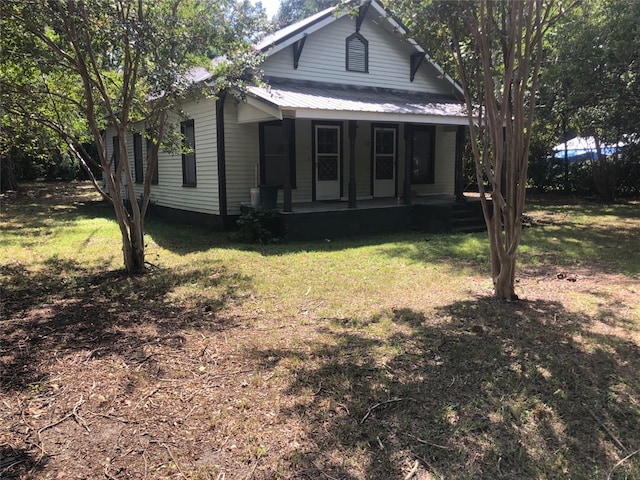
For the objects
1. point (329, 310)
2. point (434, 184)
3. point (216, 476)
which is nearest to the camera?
point (216, 476)

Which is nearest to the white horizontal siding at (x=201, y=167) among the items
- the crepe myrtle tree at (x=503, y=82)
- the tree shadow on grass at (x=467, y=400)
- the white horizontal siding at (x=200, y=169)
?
the white horizontal siding at (x=200, y=169)

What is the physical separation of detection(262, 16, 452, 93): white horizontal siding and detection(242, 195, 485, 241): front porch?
328cm

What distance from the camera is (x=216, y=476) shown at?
8.83ft

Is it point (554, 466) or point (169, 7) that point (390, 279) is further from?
point (169, 7)

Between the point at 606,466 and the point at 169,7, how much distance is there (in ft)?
23.5

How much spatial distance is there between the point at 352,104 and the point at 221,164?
318 cm

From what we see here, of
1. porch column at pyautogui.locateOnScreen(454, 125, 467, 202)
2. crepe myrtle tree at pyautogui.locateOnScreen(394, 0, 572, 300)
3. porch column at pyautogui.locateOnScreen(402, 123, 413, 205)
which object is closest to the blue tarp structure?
porch column at pyautogui.locateOnScreen(454, 125, 467, 202)

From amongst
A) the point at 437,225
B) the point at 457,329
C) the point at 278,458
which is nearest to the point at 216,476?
the point at 278,458

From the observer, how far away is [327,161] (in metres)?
13.1

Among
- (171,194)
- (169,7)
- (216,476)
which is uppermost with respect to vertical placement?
(169,7)

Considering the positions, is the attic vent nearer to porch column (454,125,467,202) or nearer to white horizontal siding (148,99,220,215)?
porch column (454,125,467,202)

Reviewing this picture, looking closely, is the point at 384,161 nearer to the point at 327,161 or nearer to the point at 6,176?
the point at 327,161

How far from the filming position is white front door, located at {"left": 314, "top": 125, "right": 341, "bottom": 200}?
1295cm

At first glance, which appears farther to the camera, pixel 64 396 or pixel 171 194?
pixel 171 194
